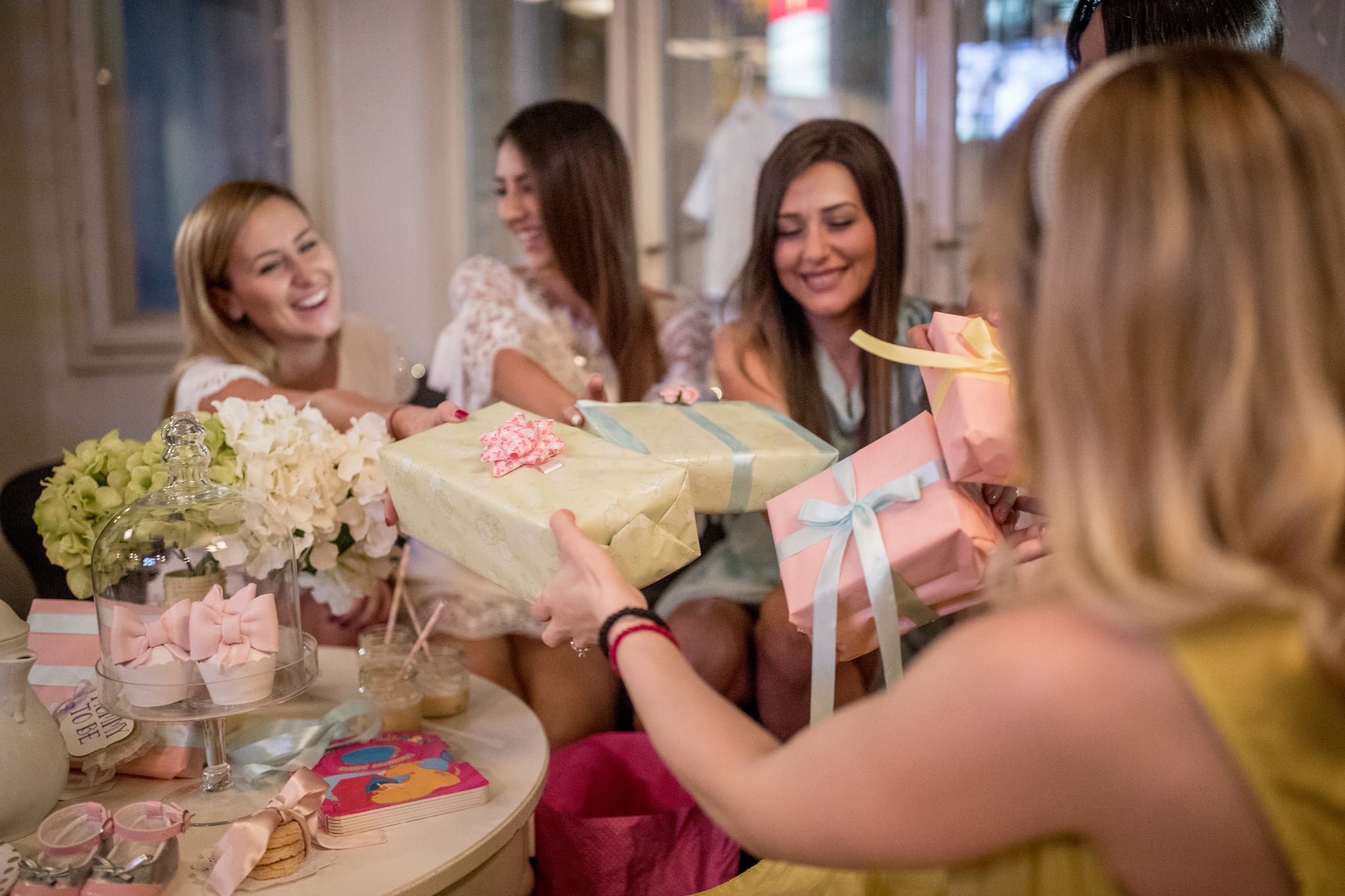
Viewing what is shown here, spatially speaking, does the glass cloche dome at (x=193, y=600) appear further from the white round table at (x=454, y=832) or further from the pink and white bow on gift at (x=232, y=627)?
the white round table at (x=454, y=832)

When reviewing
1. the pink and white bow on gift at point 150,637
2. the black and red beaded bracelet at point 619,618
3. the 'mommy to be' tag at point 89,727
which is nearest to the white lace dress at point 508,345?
the 'mommy to be' tag at point 89,727

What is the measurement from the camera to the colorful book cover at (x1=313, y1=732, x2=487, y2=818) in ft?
4.23

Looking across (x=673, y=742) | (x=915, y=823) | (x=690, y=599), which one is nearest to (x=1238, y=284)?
(x=915, y=823)

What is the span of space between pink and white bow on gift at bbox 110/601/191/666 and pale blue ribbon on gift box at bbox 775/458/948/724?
771mm

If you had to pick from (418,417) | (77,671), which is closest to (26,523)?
(77,671)

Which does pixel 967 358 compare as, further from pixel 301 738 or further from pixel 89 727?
pixel 89 727

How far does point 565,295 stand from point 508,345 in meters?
0.31

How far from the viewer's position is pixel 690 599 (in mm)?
2223

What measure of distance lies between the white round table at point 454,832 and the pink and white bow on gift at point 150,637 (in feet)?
0.72

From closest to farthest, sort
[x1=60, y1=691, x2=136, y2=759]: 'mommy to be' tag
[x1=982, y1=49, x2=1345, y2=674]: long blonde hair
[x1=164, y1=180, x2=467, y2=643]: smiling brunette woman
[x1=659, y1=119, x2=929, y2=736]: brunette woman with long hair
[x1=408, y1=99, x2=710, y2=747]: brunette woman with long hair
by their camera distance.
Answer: [x1=982, y1=49, x2=1345, y2=674]: long blonde hair < [x1=60, y1=691, x2=136, y2=759]: 'mommy to be' tag < [x1=659, y1=119, x2=929, y2=736]: brunette woman with long hair < [x1=164, y1=180, x2=467, y2=643]: smiling brunette woman < [x1=408, y1=99, x2=710, y2=747]: brunette woman with long hair

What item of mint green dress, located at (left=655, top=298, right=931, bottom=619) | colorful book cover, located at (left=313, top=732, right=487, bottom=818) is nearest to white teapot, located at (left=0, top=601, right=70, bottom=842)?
colorful book cover, located at (left=313, top=732, right=487, bottom=818)

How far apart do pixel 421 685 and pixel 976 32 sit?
2.84 meters

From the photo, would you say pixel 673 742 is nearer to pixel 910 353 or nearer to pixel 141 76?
pixel 910 353

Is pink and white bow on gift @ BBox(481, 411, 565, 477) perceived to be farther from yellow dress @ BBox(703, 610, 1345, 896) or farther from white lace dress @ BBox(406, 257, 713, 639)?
white lace dress @ BBox(406, 257, 713, 639)
